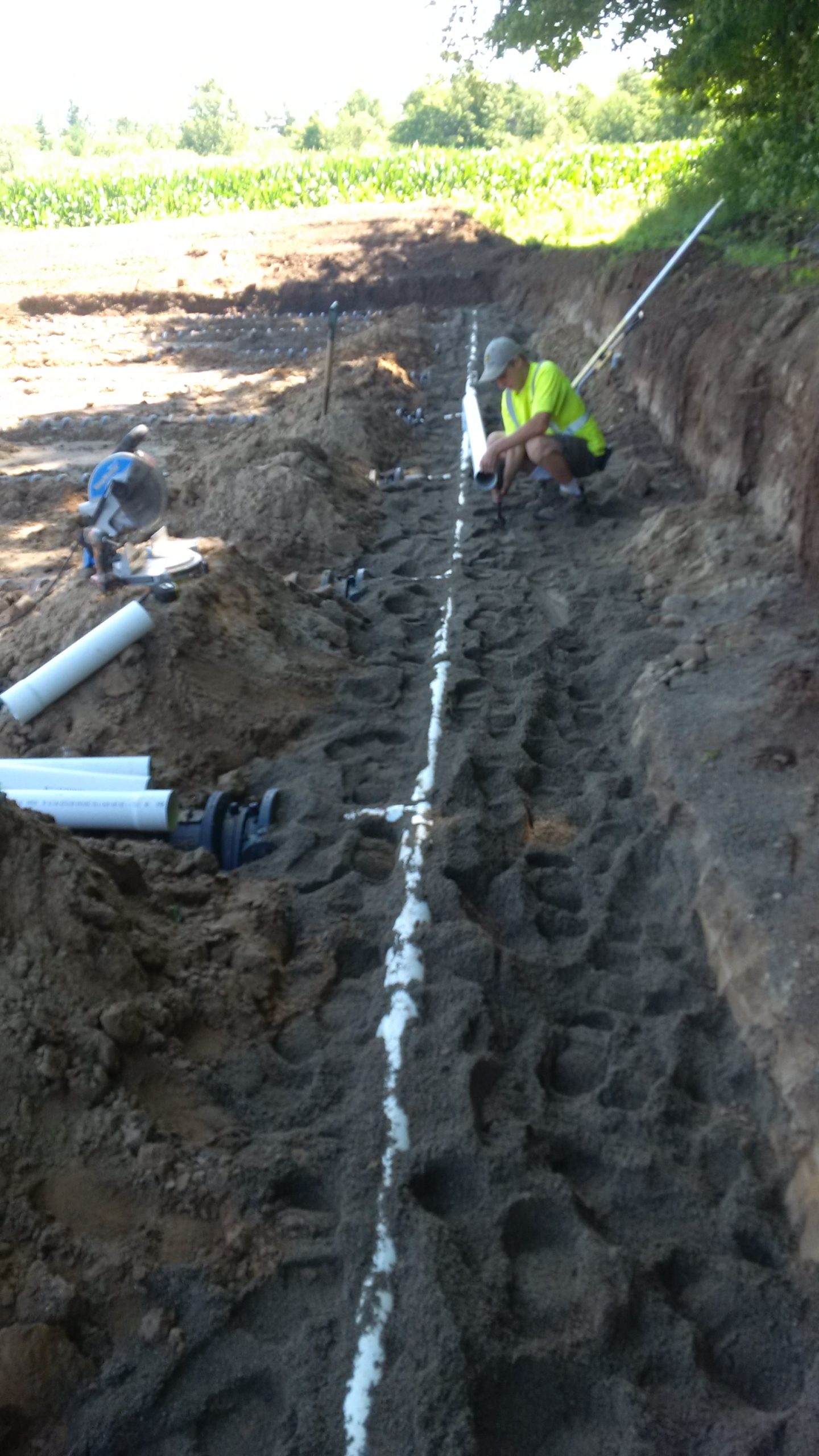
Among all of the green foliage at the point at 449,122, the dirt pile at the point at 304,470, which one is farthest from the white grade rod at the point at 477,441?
the green foliage at the point at 449,122

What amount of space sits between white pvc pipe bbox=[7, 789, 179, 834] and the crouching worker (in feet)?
13.6

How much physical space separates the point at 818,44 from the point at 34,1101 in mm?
10659

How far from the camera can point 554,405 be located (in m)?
7.34

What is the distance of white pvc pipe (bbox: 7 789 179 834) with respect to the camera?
162 inches

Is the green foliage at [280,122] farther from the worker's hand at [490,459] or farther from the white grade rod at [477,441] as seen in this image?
the worker's hand at [490,459]

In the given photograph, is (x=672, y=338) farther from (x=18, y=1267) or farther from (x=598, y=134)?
(x=598, y=134)

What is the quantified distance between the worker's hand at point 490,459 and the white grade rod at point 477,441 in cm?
3

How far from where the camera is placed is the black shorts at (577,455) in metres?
7.42

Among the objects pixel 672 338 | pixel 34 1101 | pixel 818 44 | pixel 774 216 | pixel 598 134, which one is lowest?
pixel 34 1101

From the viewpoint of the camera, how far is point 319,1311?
2438 mm

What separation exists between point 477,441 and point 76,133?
2571 inches

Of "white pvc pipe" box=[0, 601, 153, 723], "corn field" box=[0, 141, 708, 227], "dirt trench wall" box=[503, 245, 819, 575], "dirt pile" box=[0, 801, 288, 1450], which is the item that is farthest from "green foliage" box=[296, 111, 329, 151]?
"dirt pile" box=[0, 801, 288, 1450]

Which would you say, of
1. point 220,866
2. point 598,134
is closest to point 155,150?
point 598,134

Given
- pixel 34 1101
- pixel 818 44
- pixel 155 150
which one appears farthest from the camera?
pixel 155 150
